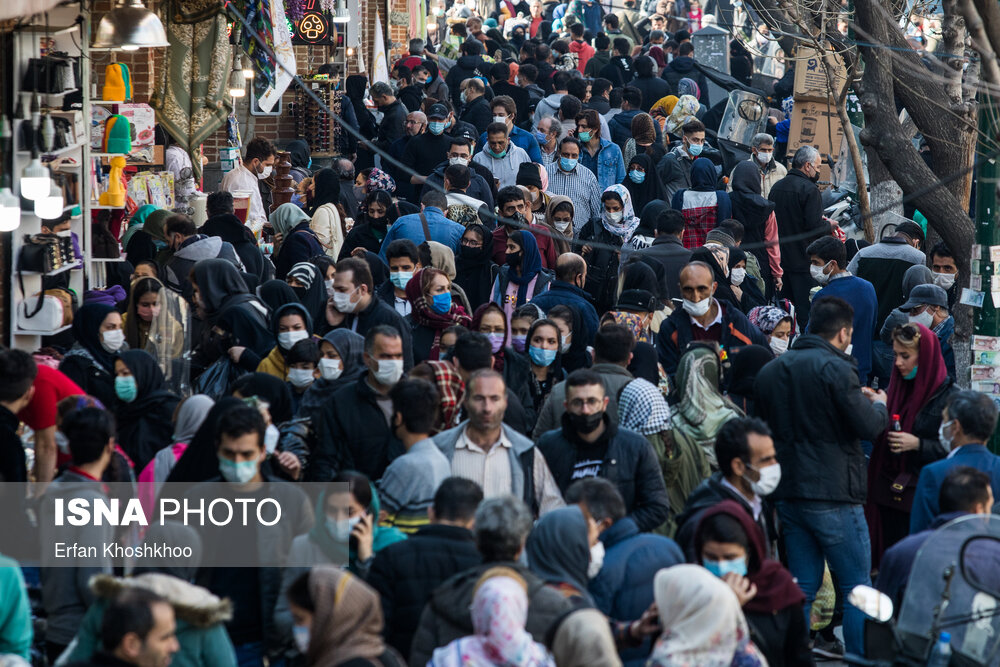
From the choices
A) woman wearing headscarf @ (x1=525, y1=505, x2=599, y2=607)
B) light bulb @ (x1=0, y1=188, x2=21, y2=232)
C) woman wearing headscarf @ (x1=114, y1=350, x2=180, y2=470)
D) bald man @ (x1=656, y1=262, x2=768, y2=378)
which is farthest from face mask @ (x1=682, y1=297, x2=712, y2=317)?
light bulb @ (x1=0, y1=188, x2=21, y2=232)

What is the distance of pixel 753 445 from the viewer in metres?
5.85

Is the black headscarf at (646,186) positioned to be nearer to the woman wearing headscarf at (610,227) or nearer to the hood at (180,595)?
the woman wearing headscarf at (610,227)

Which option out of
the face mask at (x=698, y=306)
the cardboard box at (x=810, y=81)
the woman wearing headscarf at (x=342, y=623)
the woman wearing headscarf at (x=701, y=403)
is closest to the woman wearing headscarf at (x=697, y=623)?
the woman wearing headscarf at (x=342, y=623)

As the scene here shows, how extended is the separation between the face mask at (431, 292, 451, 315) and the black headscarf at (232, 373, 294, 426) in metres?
1.52

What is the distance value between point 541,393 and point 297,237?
Result: 11.5 feet

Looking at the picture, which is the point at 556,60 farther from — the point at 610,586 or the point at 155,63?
the point at 610,586

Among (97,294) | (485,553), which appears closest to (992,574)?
(485,553)

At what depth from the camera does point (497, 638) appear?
4312 mm

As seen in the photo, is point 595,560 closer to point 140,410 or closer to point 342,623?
point 342,623

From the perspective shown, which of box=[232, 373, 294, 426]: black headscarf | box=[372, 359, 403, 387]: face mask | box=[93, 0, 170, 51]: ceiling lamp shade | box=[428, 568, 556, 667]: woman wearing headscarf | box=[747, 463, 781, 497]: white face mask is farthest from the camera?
box=[93, 0, 170, 51]: ceiling lamp shade

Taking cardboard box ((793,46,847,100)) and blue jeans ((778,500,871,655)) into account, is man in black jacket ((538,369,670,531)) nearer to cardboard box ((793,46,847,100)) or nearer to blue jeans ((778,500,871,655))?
blue jeans ((778,500,871,655))

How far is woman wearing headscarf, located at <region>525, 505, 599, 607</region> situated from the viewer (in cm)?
496

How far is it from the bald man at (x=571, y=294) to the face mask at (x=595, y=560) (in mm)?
3510

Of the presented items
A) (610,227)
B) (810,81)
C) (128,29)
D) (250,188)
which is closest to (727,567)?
(128,29)
